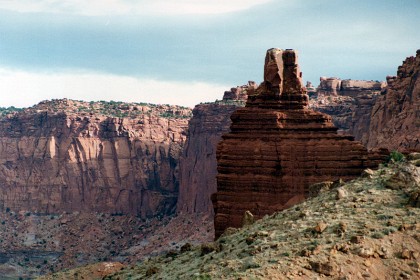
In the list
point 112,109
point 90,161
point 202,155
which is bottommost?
point 90,161

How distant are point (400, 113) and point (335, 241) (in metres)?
64.8

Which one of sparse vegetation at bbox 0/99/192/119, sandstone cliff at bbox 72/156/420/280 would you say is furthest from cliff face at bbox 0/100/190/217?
sandstone cliff at bbox 72/156/420/280

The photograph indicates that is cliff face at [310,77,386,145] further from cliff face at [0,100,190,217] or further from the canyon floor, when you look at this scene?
the canyon floor

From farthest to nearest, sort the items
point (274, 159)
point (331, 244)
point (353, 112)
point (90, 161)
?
point (90, 161)
point (353, 112)
point (274, 159)
point (331, 244)

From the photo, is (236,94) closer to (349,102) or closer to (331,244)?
(349,102)

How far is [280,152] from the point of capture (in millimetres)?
52156

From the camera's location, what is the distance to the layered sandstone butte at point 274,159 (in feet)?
168

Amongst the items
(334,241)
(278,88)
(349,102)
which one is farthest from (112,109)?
(334,241)

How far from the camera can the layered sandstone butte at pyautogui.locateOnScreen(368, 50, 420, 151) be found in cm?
8631

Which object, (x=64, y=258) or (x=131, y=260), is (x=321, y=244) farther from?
(x=64, y=258)

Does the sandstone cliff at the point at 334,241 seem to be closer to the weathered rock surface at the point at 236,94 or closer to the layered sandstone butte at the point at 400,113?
the layered sandstone butte at the point at 400,113

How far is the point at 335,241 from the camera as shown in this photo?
29.2m

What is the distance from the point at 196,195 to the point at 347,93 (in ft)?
85.3

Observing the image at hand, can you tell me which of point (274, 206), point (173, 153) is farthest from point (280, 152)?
point (173, 153)
